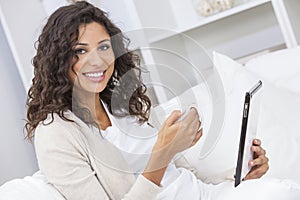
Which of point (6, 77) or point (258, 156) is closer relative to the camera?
point (258, 156)

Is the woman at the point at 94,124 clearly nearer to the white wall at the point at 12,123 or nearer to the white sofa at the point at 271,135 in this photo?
the white sofa at the point at 271,135

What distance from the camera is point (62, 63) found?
115 cm

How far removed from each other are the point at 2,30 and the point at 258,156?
141 centimetres

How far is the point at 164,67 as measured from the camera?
1160 millimetres

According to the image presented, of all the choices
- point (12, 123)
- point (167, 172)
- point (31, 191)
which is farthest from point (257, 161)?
point (12, 123)

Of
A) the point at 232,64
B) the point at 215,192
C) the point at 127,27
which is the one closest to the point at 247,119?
the point at 215,192

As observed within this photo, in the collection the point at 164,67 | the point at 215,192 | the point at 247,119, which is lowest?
the point at 215,192

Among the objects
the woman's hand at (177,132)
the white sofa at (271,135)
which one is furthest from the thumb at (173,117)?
the white sofa at (271,135)

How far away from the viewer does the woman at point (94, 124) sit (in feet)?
3.52

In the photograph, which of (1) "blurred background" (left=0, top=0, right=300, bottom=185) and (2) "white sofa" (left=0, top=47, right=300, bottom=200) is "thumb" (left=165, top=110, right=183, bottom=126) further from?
(1) "blurred background" (left=0, top=0, right=300, bottom=185)

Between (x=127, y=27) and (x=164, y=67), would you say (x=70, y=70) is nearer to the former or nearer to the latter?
(x=164, y=67)

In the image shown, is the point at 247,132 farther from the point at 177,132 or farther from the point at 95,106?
the point at 95,106

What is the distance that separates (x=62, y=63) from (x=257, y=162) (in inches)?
17.6

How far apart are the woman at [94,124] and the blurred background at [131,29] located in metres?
0.84
